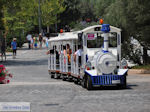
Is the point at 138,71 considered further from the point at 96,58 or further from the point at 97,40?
the point at 96,58

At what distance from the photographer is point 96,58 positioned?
61.3 ft

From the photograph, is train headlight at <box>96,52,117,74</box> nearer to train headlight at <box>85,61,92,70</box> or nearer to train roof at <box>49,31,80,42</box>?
train headlight at <box>85,61,92,70</box>

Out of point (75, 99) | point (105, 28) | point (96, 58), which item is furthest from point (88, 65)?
point (75, 99)

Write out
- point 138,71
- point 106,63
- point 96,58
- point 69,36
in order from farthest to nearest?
point 138,71 < point 69,36 < point 96,58 < point 106,63

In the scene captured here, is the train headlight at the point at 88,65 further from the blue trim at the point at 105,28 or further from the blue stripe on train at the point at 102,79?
the blue trim at the point at 105,28

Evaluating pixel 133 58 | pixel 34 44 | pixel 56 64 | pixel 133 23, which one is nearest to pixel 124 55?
pixel 133 58

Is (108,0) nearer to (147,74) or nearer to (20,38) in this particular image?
(20,38)

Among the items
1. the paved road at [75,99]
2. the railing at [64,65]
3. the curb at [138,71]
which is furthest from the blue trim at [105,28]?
the curb at [138,71]

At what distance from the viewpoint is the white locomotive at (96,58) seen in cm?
1853

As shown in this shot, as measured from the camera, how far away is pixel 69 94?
16.9 metres

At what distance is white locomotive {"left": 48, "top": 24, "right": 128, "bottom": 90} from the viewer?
18.5 metres

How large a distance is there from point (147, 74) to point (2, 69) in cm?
856

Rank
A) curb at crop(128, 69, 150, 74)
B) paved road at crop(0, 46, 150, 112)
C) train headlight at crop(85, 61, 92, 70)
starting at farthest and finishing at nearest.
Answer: curb at crop(128, 69, 150, 74)
train headlight at crop(85, 61, 92, 70)
paved road at crop(0, 46, 150, 112)

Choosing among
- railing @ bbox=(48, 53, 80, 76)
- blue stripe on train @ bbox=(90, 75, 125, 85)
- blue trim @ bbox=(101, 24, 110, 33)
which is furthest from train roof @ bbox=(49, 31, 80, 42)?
blue stripe on train @ bbox=(90, 75, 125, 85)
